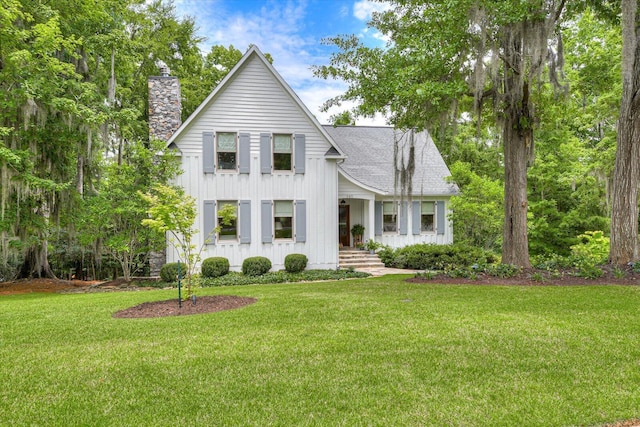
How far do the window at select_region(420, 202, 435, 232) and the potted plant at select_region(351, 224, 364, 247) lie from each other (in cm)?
277

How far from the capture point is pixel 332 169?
12766 millimetres

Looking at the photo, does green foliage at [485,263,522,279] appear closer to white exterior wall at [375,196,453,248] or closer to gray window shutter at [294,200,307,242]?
gray window shutter at [294,200,307,242]

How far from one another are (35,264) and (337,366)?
13.6 meters

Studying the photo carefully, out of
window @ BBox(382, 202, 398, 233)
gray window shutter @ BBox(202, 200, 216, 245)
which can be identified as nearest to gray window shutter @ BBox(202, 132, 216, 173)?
gray window shutter @ BBox(202, 200, 216, 245)

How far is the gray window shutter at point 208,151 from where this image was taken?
469 inches

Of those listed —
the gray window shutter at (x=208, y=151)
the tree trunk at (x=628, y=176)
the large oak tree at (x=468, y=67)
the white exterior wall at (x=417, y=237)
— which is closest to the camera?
the large oak tree at (x=468, y=67)

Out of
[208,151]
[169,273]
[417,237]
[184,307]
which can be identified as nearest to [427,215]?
[417,237]

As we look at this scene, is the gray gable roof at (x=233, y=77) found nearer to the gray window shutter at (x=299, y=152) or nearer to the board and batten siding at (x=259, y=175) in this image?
the board and batten siding at (x=259, y=175)

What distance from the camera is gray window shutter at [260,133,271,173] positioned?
1227 centimetres

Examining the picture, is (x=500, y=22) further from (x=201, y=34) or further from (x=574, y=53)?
(x=201, y=34)

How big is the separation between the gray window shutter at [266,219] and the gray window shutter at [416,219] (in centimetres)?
638

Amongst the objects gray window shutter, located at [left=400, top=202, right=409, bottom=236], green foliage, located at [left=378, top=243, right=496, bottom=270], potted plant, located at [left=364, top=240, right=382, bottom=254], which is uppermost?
gray window shutter, located at [left=400, top=202, right=409, bottom=236]

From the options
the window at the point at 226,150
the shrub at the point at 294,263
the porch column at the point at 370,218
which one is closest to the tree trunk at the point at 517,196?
the porch column at the point at 370,218

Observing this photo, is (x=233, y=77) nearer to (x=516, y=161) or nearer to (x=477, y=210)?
(x=516, y=161)
